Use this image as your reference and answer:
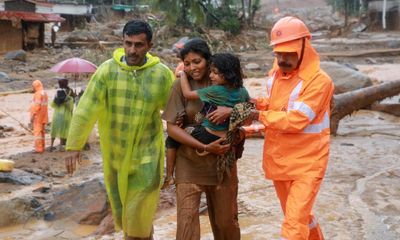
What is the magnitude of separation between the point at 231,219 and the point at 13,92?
16534mm

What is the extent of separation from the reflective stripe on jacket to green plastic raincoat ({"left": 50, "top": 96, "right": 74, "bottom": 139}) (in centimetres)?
708

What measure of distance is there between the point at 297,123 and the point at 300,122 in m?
0.02

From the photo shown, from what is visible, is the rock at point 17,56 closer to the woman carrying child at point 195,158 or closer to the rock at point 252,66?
the rock at point 252,66

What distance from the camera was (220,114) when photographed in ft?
11.9

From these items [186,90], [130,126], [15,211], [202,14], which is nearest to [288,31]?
[186,90]

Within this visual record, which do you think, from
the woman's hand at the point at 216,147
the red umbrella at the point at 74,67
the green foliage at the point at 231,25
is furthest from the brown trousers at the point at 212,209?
the green foliage at the point at 231,25

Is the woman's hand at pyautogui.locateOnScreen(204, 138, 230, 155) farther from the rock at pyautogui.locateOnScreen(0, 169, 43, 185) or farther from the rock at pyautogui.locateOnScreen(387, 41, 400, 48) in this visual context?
the rock at pyautogui.locateOnScreen(387, 41, 400, 48)

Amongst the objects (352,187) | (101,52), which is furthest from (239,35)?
(352,187)

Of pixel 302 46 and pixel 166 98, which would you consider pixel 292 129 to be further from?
pixel 166 98

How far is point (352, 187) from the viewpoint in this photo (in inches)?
258

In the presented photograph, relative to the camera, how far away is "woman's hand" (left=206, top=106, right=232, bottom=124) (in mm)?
3626

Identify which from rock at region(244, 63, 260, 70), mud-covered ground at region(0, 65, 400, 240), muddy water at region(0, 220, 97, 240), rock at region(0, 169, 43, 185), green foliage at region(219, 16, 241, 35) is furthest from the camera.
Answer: green foliage at region(219, 16, 241, 35)

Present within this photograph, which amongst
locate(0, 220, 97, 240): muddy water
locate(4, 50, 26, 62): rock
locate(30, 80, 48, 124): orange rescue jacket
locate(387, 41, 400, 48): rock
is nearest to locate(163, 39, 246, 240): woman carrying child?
locate(0, 220, 97, 240): muddy water

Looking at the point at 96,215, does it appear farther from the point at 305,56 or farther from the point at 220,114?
the point at 305,56
